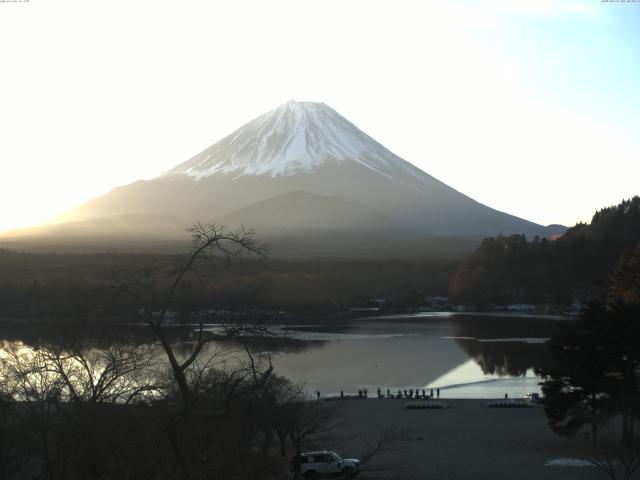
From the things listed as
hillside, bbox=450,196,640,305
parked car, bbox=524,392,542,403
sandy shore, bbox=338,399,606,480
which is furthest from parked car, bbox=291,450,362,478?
hillside, bbox=450,196,640,305

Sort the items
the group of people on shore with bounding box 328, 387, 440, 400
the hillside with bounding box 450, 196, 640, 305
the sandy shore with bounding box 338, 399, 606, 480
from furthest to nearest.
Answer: the hillside with bounding box 450, 196, 640, 305, the group of people on shore with bounding box 328, 387, 440, 400, the sandy shore with bounding box 338, 399, 606, 480

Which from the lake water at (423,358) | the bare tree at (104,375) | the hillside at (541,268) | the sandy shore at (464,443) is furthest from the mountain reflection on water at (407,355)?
the hillside at (541,268)

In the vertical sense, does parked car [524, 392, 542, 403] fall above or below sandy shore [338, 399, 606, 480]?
below

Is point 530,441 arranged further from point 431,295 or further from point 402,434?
point 431,295

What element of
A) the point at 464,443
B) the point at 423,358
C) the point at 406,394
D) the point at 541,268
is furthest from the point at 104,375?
the point at 541,268

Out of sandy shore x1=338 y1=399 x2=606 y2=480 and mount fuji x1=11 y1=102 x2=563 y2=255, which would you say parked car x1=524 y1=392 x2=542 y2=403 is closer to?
sandy shore x1=338 y1=399 x2=606 y2=480

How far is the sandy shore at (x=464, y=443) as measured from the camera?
10.5m

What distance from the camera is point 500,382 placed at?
20094 mm

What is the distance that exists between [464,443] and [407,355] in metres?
12.8

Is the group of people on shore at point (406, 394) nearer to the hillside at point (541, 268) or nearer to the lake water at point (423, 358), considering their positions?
the lake water at point (423, 358)

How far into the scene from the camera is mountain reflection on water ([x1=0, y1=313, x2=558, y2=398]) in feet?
63.1

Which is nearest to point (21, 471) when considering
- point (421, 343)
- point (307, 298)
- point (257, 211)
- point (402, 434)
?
point (402, 434)

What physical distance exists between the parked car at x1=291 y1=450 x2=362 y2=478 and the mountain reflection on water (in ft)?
11.5

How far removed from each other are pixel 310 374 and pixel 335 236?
82.6 m
